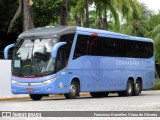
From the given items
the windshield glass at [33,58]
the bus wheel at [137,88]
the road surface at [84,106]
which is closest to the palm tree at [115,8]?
the bus wheel at [137,88]

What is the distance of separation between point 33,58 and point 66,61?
4.88ft

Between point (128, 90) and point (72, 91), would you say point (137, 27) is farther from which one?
point (72, 91)

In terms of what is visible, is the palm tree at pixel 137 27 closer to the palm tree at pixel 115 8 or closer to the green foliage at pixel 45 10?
the green foliage at pixel 45 10

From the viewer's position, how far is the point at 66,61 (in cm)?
2358

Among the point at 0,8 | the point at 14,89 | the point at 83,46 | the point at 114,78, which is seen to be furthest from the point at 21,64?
the point at 0,8

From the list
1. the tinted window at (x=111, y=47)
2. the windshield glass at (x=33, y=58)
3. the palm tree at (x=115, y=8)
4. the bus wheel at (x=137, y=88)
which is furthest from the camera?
the palm tree at (x=115, y=8)

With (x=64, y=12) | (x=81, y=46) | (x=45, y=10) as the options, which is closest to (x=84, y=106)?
(x=81, y=46)

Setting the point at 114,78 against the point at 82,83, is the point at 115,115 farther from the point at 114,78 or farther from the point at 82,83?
the point at 114,78

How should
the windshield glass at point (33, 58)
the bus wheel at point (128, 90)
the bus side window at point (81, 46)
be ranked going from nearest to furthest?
1. the windshield glass at point (33, 58)
2. the bus side window at point (81, 46)
3. the bus wheel at point (128, 90)

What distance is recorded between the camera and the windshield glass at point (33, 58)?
23.2 m

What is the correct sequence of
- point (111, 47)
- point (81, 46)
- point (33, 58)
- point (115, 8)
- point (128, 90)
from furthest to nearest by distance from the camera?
1. point (115, 8)
2. point (128, 90)
3. point (111, 47)
4. point (81, 46)
5. point (33, 58)

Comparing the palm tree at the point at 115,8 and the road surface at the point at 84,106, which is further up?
the palm tree at the point at 115,8

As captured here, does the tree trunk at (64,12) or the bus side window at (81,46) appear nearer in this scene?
the bus side window at (81,46)

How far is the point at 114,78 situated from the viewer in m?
27.9
